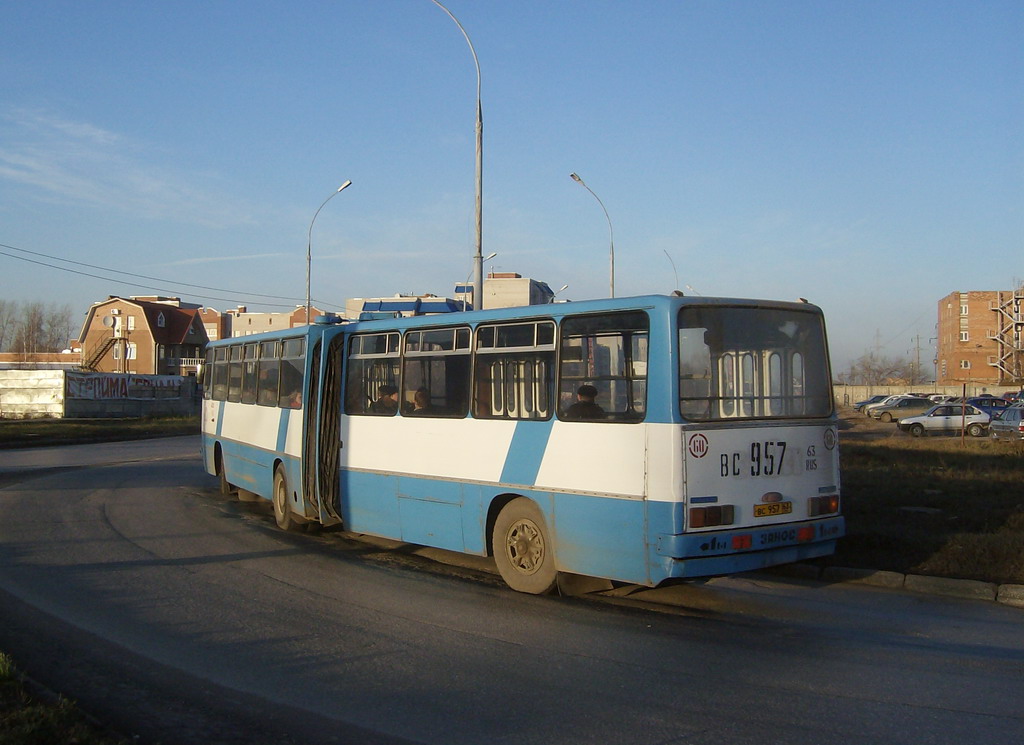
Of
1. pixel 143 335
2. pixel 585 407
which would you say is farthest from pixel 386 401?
pixel 143 335

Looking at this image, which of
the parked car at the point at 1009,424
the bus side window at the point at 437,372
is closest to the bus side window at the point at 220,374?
the bus side window at the point at 437,372

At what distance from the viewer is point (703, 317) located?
27.1 ft

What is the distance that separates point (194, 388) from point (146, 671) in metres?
56.3

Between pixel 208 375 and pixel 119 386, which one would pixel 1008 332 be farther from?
pixel 208 375

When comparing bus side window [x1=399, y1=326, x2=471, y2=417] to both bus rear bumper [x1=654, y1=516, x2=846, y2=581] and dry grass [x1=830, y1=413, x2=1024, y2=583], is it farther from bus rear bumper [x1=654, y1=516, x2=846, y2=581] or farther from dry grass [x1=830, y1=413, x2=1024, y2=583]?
dry grass [x1=830, y1=413, x2=1024, y2=583]

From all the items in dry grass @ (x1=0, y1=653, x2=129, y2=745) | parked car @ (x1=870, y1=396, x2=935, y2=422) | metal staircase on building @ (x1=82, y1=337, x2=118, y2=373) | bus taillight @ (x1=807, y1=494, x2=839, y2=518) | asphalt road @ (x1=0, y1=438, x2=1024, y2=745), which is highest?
metal staircase on building @ (x1=82, y1=337, x2=118, y2=373)

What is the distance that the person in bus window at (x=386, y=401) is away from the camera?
11.2 meters

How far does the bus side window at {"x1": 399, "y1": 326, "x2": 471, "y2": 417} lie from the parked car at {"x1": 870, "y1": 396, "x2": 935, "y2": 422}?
50811 mm

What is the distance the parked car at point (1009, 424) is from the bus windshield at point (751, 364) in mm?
28940

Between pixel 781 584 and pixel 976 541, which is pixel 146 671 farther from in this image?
pixel 976 541

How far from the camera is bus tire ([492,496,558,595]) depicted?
9039 mm

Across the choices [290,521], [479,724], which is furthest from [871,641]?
[290,521]

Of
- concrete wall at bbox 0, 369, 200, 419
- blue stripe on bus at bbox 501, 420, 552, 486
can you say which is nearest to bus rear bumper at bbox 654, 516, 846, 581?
blue stripe on bus at bbox 501, 420, 552, 486

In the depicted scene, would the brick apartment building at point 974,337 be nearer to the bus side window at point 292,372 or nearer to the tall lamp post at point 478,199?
the tall lamp post at point 478,199
